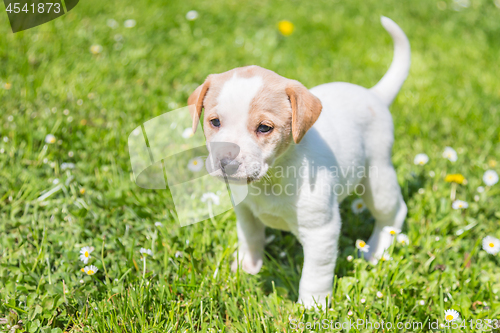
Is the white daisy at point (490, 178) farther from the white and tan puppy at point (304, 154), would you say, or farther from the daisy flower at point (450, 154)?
the white and tan puppy at point (304, 154)

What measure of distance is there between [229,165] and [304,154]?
565 mm

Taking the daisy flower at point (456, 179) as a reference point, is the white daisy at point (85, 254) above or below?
above

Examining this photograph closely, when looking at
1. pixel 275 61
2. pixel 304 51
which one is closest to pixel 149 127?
pixel 275 61

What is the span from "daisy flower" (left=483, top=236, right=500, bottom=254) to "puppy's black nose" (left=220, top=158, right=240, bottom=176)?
2093 mm

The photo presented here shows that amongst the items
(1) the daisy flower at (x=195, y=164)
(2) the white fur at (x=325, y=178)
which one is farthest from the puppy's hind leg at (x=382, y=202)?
(1) the daisy flower at (x=195, y=164)

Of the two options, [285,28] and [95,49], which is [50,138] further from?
[285,28]

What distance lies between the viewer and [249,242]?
3049 millimetres

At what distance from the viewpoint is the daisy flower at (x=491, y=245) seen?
10.0 ft

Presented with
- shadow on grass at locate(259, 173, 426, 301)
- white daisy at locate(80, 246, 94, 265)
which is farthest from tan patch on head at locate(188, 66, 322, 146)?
white daisy at locate(80, 246, 94, 265)

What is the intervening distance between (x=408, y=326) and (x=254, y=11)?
4971 mm

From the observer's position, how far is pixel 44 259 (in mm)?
2789

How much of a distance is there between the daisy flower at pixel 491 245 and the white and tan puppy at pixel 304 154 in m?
0.60

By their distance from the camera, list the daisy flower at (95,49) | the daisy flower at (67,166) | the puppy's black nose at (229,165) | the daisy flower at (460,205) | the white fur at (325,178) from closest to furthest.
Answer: the puppy's black nose at (229,165), the white fur at (325,178), the daisy flower at (460,205), the daisy flower at (67,166), the daisy flower at (95,49)

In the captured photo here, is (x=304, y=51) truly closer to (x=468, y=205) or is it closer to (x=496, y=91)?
(x=496, y=91)
